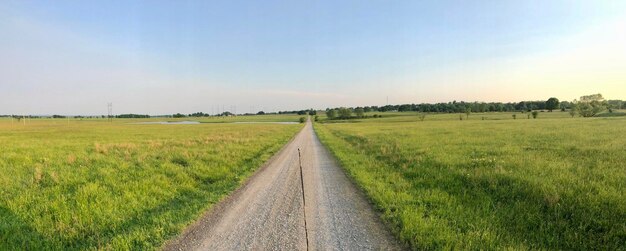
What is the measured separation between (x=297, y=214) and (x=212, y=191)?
3.99 m

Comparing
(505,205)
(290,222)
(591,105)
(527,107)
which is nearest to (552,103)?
(527,107)

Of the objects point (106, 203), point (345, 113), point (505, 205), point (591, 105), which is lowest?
point (505, 205)

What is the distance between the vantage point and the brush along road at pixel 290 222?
5.60 metres

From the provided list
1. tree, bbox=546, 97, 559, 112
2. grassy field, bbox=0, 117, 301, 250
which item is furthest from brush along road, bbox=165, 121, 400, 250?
tree, bbox=546, 97, 559, 112

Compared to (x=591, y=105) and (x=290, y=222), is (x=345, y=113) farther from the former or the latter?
(x=290, y=222)

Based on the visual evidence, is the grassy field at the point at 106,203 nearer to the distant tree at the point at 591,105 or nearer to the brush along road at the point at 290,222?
the brush along road at the point at 290,222

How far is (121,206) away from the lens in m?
7.97

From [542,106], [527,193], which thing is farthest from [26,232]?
[542,106]

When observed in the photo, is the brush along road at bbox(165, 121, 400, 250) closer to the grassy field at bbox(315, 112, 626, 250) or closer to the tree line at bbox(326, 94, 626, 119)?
the grassy field at bbox(315, 112, 626, 250)

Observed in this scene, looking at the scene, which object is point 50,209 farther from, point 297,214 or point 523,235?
point 523,235

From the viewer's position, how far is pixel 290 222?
6.68 meters

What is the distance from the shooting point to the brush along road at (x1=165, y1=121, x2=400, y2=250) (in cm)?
560

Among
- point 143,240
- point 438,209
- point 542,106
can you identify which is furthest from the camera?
point 542,106

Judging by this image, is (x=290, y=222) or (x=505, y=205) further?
(x=505, y=205)
